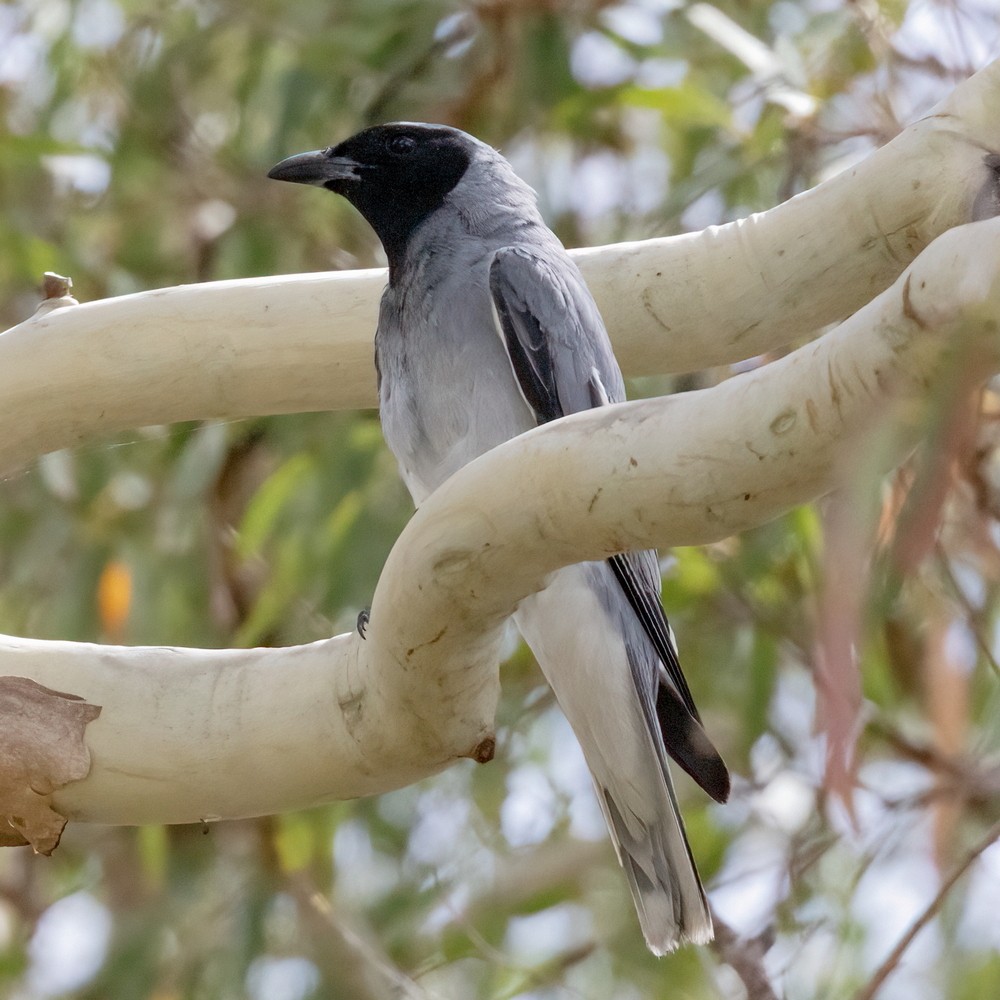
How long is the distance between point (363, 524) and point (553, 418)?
106cm

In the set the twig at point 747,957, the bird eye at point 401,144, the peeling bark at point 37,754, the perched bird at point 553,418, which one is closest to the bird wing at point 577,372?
the perched bird at point 553,418

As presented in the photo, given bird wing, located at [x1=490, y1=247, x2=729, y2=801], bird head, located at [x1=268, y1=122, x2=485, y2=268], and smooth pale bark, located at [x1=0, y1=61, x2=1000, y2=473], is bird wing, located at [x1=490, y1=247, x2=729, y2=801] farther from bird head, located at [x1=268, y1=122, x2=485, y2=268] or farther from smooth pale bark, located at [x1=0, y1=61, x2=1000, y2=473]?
bird head, located at [x1=268, y1=122, x2=485, y2=268]

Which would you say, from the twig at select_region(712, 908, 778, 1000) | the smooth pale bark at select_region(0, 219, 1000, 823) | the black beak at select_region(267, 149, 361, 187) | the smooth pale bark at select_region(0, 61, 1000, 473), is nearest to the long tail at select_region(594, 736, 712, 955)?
the twig at select_region(712, 908, 778, 1000)

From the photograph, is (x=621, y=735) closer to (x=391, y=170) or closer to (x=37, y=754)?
(x=37, y=754)

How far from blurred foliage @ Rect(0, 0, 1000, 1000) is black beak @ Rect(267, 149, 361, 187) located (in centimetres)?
52

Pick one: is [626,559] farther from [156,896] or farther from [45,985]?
[45,985]

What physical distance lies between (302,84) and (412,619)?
2.17 m

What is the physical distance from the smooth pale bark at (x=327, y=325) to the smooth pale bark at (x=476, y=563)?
8 cm

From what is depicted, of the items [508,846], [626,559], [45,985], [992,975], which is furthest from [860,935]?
[45,985]

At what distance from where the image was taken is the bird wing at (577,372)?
2.16m

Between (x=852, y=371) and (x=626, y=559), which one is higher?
(x=852, y=371)

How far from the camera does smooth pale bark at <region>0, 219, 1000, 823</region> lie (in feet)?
3.93

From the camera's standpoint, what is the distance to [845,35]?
325 cm

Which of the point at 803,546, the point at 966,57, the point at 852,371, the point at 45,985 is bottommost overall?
the point at 45,985
